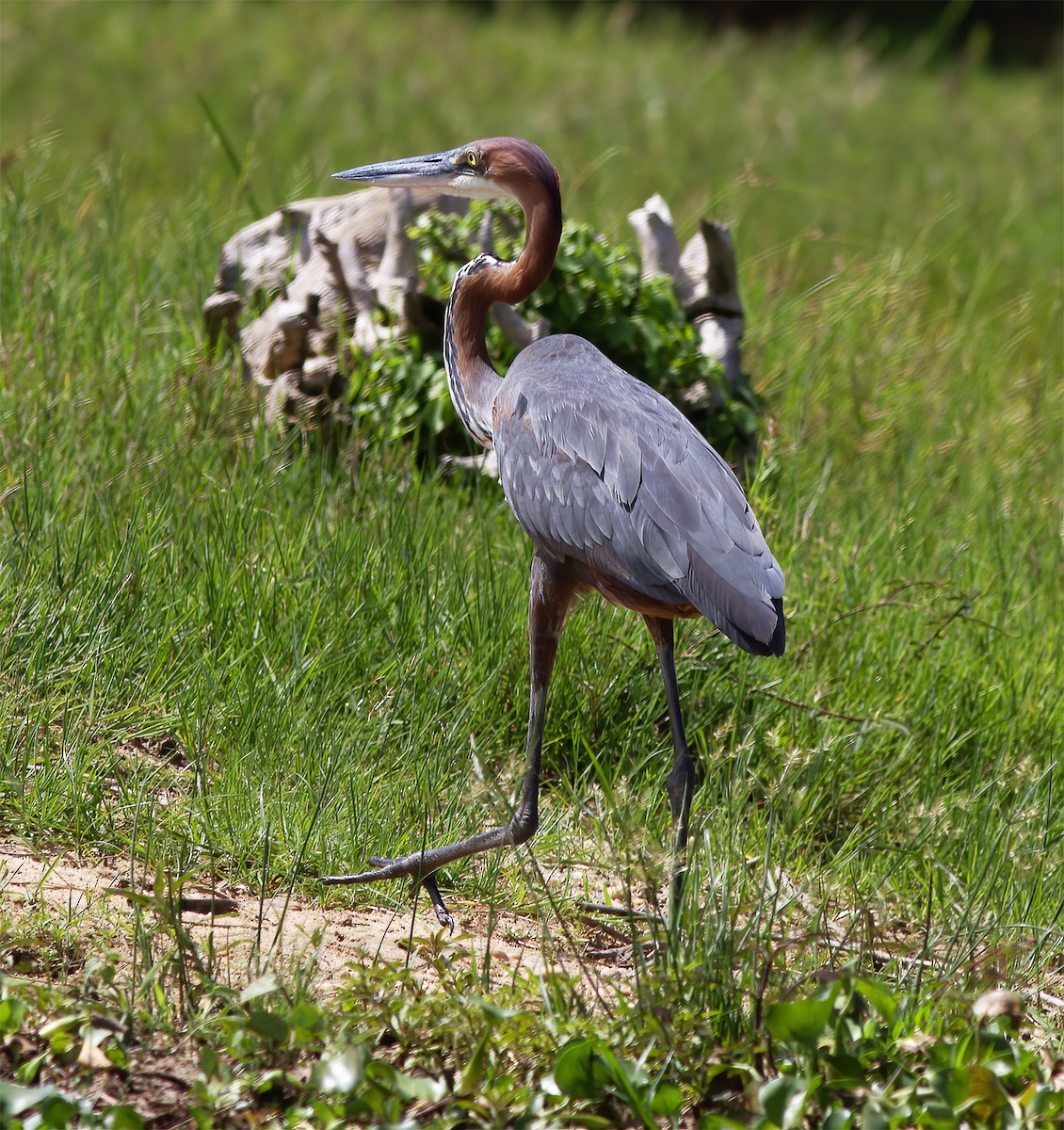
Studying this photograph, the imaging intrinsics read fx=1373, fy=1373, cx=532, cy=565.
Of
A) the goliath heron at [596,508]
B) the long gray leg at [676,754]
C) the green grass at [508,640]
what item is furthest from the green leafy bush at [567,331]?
the long gray leg at [676,754]

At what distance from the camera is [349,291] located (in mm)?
5008

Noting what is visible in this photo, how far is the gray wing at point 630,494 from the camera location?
2904 mm

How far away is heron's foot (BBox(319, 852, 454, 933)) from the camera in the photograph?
10.1 ft

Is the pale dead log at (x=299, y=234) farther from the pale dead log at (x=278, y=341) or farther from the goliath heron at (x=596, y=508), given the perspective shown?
the goliath heron at (x=596, y=508)

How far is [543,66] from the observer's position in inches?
498

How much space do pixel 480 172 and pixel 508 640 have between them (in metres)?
1.27

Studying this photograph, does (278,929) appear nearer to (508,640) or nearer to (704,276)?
(508,640)

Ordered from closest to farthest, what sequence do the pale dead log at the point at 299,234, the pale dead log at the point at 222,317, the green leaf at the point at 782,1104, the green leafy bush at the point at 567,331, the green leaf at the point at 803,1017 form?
the green leaf at the point at 782,1104
the green leaf at the point at 803,1017
the green leafy bush at the point at 567,331
the pale dead log at the point at 222,317
the pale dead log at the point at 299,234

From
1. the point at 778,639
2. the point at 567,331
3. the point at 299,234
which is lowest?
the point at 778,639

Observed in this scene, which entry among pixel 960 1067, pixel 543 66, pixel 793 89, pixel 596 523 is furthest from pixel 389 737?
pixel 793 89

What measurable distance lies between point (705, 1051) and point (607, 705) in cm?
147

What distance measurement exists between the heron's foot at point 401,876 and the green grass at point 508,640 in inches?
2.0

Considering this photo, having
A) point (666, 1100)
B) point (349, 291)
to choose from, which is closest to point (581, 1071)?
point (666, 1100)

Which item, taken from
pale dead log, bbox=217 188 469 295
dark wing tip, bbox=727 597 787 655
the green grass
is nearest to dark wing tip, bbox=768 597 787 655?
dark wing tip, bbox=727 597 787 655
